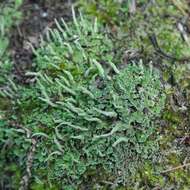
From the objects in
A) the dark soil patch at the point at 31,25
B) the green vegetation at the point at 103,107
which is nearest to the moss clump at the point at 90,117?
the green vegetation at the point at 103,107

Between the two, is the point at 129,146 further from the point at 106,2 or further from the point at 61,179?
the point at 106,2

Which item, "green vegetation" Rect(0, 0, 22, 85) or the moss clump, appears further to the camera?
"green vegetation" Rect(0, 0, 22, 85)

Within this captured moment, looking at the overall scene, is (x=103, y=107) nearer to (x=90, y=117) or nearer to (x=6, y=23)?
(x=90, y=117)

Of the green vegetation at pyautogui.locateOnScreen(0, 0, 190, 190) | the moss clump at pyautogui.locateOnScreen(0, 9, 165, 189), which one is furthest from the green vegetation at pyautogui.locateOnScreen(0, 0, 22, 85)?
the moss clump at pyautogui.locateOnScreen(0, 9, 165, 189)

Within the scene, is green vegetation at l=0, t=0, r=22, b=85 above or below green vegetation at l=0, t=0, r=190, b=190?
above

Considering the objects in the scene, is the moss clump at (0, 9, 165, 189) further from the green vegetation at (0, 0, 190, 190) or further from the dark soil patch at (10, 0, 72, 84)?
the dark soil patch at (10, 0, 72, 84)
